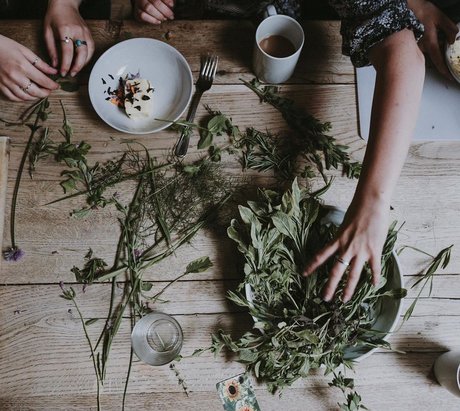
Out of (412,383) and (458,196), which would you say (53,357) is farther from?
(458,196)

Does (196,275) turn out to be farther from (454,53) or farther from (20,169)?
(454,53)

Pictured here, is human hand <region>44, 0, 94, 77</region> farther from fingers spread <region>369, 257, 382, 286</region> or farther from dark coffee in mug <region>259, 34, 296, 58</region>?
fingers spread <region>369, 257, 382, 286</region>

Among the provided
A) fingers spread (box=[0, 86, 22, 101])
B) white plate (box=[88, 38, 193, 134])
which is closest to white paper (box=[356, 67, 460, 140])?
white plate (box=[88, 38, 193, 134])

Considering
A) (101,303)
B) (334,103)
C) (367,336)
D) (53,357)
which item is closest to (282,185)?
(334,103)

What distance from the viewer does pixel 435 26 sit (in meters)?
1.06

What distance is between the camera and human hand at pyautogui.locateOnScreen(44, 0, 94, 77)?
3.32ft

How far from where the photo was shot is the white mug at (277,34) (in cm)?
95

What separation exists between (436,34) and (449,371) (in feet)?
2.46

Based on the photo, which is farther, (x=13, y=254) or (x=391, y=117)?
(x=13, y=254)

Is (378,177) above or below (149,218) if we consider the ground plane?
above

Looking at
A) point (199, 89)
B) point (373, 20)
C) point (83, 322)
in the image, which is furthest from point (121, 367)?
point (373, 20)

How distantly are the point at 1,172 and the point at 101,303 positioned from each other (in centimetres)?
36

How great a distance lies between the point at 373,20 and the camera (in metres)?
0.87

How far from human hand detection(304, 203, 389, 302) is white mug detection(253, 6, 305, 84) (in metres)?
0.35
